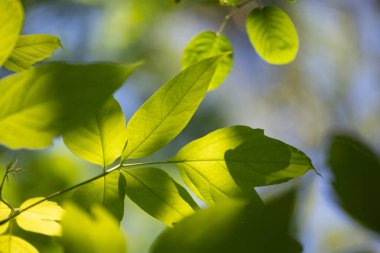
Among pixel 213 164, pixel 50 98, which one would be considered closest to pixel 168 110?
pixel 213 164

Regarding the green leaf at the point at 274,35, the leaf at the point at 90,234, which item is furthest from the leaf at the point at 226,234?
the green leaf at the point at 274,35

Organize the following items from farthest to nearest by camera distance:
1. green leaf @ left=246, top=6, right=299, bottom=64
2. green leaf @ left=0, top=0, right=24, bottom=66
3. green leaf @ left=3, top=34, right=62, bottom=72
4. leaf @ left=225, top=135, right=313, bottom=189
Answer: green leaf @ left=246, top=6, right=299, bottom=64, green leaf @ left=3, top=34, right=62, bottom=72, leaf @ left=225, top=135, right=313, bottom=189, green leaf @ left=0, top=0, right=24, bottom=66

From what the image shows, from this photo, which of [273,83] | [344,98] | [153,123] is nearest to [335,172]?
[153,123]

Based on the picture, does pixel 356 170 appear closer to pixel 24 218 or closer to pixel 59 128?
pixel 59 128

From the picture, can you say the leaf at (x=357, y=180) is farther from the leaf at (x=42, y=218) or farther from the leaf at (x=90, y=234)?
the leaf at (x=42, y=218)

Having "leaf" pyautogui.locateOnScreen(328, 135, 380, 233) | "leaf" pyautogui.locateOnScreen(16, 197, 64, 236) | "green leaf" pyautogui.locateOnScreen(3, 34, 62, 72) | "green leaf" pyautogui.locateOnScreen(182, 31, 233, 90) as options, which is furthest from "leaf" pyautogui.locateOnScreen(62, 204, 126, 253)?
"green leaf" pyautogui.locateOnScreen(182, 31, 233, 90)

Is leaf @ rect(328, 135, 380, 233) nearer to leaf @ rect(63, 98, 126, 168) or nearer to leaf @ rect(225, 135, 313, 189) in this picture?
leaf @ rect(225, 135, 313, 189)

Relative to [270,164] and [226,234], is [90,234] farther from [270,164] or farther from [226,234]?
[270,164]
